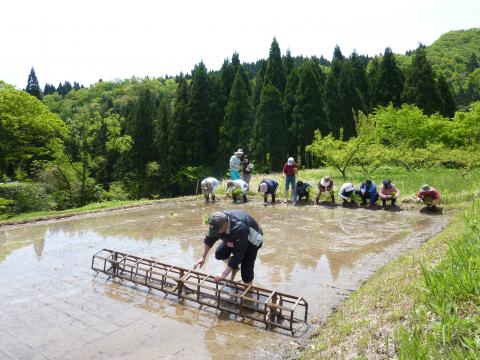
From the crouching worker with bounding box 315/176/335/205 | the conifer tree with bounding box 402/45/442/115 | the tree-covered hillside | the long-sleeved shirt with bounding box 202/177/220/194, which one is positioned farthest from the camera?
the tree-covered hillside

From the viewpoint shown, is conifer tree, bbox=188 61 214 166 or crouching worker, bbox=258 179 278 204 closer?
crouching worker, bbox=258 179 278 204

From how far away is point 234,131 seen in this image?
3384cm

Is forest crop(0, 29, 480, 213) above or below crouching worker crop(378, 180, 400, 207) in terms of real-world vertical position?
above

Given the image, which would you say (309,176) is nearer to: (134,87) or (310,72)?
(310,72)

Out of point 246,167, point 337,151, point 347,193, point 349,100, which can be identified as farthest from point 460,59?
point 347,193

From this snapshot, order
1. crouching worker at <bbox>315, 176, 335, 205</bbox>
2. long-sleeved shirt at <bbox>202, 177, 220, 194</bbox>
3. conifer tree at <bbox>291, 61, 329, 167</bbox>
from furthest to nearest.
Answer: conifer tree at <bbox>291, 61, 329, 167</bbox>
long-sleeved shirt at <bbox>202, 177, 220, 194</bbox>
crouching worker at <bbox>315, 176, 335, 205</bbox>

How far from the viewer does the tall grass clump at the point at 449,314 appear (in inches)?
110

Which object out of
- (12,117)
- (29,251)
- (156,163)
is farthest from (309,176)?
(156,163)

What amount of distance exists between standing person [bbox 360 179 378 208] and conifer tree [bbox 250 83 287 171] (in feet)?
63.6

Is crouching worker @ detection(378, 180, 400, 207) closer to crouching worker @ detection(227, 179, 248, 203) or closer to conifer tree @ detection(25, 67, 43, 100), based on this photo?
crouching worker @ detection(227, 179, 248, 203)

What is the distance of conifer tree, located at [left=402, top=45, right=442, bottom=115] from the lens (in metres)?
32.9

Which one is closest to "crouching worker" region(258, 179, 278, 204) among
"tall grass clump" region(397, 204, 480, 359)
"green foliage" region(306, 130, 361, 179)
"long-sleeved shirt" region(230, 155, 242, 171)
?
"long-sleeved shirt" region(230, 155, 242, 171)

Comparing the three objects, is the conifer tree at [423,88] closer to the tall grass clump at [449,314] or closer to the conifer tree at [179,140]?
the conifer tree at [179,140]

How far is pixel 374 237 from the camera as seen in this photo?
860 centimetres
